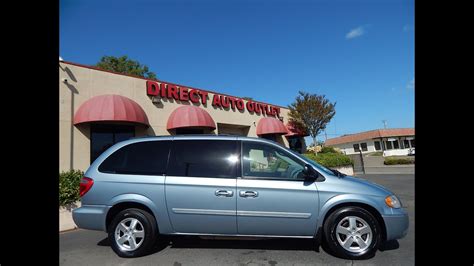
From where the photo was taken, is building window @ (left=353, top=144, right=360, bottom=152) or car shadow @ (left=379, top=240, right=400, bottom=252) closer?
car shadow @ (left=379, top=240, right=400, bottom=252)

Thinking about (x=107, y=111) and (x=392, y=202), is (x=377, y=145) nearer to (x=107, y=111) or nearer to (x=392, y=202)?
(x=107, y=111)

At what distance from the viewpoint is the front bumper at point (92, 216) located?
4672 mm

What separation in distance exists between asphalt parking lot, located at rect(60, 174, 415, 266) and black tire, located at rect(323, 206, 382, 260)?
96 millimetres

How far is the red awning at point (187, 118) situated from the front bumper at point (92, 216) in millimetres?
9514

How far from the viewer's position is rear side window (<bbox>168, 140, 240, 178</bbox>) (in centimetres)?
468

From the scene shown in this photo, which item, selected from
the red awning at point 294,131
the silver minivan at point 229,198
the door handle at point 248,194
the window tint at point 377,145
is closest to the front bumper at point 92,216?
the silver minivan at point 229,198

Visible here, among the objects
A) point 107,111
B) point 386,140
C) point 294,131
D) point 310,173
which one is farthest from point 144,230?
point 386,140

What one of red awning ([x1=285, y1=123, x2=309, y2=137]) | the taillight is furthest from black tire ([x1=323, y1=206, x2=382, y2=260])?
red awning ([x1=285, y1=123, x2=309, y2=137])

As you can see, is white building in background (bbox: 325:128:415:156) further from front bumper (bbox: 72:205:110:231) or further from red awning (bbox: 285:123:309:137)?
front bumper (bbox: 72:205:110:231)
